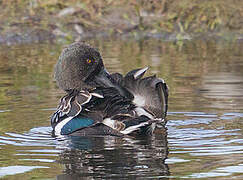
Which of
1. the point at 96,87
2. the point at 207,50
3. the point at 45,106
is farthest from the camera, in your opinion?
the point at 207,50

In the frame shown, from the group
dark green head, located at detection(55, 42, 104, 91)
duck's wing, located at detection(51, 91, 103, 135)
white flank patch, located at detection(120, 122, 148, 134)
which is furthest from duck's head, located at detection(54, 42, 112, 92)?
white flank patch, located at detection(120, 122, 148, 134)

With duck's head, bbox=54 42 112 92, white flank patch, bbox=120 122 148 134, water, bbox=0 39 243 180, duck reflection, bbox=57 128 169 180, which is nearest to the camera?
duck reflection, bbox=57 128 169 180

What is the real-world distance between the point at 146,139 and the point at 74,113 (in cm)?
85

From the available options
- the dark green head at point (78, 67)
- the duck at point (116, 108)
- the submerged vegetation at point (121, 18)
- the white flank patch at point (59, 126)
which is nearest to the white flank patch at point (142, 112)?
the duck at point (116, 108)

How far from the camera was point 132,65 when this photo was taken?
1380cm

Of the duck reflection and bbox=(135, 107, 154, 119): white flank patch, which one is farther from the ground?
bbox=(135, 107, 154, 119): white flank patch

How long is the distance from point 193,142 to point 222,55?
885 centimetres

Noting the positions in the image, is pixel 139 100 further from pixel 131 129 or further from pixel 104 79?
pixel 104 79

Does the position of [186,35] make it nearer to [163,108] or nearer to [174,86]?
[174,86]

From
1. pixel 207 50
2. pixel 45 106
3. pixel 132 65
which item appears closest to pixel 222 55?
pixel 207 50

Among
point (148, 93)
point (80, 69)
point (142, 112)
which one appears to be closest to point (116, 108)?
point (142, 112)

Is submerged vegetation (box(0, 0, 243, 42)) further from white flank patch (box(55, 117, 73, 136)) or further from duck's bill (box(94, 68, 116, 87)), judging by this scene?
white flank patch (box(55, 117, 73, 136))

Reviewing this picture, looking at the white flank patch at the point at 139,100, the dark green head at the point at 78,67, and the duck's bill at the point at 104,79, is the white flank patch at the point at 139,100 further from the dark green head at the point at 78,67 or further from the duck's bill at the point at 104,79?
the dark green head at the point at 78,67

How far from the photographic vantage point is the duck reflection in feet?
19.1
